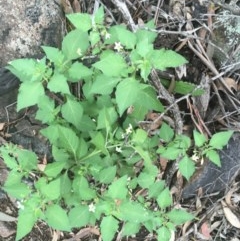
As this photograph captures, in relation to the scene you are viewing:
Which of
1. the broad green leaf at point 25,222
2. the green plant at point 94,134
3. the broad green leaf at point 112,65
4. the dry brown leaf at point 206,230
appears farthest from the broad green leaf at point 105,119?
the dry brown leaf at point 206,230

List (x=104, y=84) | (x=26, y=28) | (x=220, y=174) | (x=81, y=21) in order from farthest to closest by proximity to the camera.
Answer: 1. (x=220, y=174)
2. (x=26, y=28)
3. (x=81, y=21)
4. (x=104, y=84)

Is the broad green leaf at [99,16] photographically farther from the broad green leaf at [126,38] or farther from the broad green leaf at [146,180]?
the broad green leaf at [146,180]

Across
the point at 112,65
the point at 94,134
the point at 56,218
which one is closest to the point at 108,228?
the point at 56,218

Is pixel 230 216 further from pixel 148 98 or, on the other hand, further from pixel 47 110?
pixel 47 110

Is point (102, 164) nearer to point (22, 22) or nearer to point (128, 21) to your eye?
point (128, 21)

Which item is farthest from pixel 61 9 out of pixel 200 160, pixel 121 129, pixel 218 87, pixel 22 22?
pixel 200 160

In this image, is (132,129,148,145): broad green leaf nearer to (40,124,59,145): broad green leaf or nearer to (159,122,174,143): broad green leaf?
(159,122,174,143): broad green leaf

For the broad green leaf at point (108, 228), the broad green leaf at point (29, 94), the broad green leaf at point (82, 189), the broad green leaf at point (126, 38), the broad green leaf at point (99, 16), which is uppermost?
the broad green leaf at point (99, 16)
